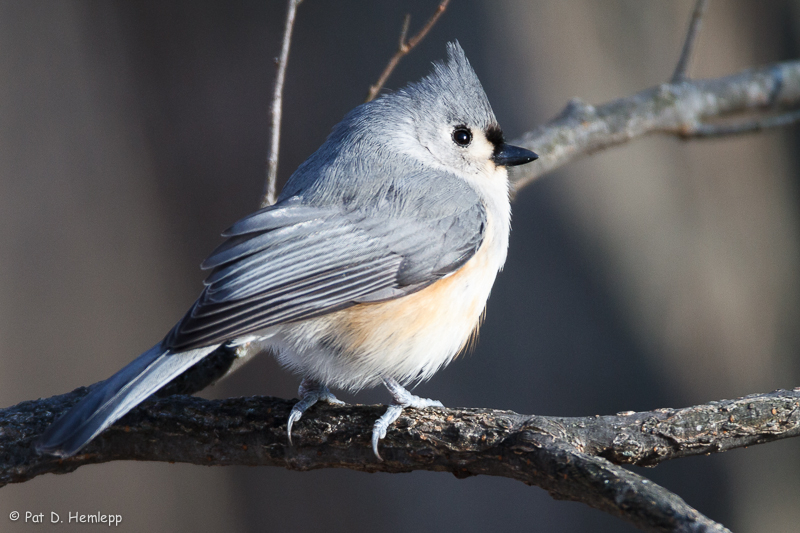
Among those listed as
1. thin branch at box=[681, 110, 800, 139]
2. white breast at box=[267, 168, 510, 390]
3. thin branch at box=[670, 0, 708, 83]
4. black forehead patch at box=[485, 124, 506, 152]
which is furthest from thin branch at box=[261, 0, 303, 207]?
thin branch at box=[681, 110, 800, 139]

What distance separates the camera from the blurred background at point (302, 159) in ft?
10.6

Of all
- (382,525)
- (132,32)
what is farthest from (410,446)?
(132,32)

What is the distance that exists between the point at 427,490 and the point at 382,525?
14.4 inches

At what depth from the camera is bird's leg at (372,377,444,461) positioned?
1.63m

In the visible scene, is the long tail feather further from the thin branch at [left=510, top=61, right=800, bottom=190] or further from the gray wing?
the thin branch at [left=510, top=61, right=800, bottom=190]

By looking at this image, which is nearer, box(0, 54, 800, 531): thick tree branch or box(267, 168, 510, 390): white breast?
box(0, 54, 800, 531): thick tree branch

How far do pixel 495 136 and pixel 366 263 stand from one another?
2.48 feet

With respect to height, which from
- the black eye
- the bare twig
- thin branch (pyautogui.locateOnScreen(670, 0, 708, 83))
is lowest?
the black eye

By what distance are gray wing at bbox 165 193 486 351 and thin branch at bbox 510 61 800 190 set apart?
0.81 m

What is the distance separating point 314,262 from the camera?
1818mm

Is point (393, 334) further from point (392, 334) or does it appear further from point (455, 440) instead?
point (455, 440)

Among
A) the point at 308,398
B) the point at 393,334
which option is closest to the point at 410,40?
the point at 393,334

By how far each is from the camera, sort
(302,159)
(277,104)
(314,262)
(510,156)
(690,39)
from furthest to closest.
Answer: (302,159) → (690,39) → (510,156) → (277,104) → (314,262)

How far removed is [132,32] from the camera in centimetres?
362
